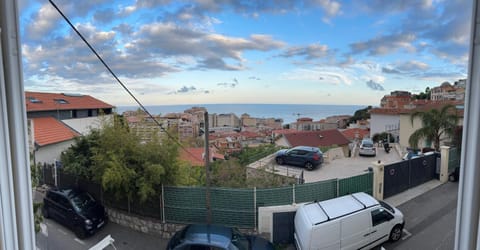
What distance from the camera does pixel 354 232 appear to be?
6.68ft

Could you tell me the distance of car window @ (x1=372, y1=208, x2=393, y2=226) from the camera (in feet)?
6.41

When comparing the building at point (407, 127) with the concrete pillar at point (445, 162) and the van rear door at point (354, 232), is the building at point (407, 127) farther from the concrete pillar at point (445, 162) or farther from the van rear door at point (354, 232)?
the van rear door at point (354, 232)

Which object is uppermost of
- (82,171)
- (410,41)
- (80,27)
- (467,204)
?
(80,27)

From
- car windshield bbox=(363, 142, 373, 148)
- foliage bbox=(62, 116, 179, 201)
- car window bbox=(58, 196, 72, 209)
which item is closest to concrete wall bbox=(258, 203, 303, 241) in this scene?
car windshield bbox=(363, 142, 373, 148)

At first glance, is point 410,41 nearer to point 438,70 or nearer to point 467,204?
point 438,70

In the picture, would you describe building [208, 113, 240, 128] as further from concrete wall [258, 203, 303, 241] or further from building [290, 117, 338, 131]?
concrete wall [258, 203, 303, 241]

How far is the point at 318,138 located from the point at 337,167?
0.48 meters

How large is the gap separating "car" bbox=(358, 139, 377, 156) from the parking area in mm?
42

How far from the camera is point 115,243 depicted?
219 cm

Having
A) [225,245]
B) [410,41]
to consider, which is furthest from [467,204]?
[225,245]

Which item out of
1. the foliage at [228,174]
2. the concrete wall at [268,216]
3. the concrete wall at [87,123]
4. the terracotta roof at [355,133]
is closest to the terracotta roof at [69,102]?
the concrete wall at [87,123]

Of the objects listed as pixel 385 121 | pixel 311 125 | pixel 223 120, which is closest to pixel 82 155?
pixel 223 120

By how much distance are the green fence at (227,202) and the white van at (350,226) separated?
1.35ft

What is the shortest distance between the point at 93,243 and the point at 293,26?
2.35m
